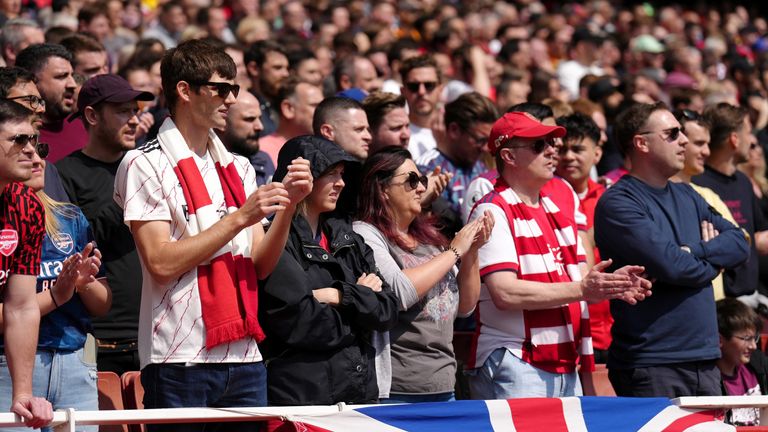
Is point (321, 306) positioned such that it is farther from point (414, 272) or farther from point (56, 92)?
point (56, 92)

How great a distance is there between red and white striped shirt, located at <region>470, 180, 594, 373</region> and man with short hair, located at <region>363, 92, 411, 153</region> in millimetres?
1418

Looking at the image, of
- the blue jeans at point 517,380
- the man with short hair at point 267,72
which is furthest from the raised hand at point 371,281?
the man with short hair at point 267,72

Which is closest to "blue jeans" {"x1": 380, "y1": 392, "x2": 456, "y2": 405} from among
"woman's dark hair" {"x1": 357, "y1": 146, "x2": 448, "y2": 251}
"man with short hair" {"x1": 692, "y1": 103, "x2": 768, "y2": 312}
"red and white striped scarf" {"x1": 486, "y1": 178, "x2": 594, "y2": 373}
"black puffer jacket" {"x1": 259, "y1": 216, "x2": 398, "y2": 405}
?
"black puffer jacket" {"x1": 259, "y1": 216, "x2": 398, "y2": 405}

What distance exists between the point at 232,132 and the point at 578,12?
14214 mm

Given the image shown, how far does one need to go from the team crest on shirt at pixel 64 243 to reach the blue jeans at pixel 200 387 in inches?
28.7

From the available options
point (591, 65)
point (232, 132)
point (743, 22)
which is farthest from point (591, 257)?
point (743, 22)

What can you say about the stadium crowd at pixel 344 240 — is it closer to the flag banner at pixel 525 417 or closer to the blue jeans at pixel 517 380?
the blue jeans at pixel 517 380

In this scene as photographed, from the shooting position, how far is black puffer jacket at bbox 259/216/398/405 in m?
5.24

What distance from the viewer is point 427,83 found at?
29.8 feet

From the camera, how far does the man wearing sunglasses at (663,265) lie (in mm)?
6402

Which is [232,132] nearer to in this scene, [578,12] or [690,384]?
[690,384]

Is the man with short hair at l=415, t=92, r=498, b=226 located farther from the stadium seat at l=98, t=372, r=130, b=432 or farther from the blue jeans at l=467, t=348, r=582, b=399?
the stadium seat at l=98, t=372, r=130, b=432

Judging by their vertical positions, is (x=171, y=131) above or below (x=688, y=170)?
above

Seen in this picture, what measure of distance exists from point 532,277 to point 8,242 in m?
2.73
